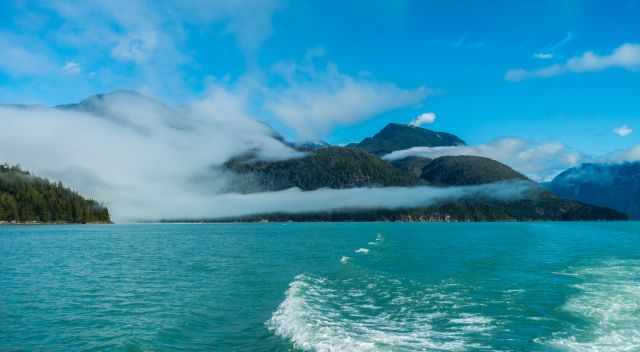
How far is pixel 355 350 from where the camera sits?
23.6 m

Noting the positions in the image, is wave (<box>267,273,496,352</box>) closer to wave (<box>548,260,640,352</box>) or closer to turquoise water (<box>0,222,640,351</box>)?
turquoise water (<box>0,222,640,351</box>)

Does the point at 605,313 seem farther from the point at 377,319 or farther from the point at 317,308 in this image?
the point at 317,308

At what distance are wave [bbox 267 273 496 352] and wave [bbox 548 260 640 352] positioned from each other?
4928 mm

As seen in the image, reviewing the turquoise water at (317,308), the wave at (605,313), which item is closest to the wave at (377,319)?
the turquoise water at (317,308)

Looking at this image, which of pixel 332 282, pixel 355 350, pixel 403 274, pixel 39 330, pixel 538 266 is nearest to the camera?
pixel 355 350

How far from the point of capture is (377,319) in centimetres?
3144

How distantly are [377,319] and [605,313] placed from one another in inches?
635

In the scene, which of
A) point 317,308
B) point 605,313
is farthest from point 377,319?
point 605,313

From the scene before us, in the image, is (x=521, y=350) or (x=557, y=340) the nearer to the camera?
(x=521, y=350)

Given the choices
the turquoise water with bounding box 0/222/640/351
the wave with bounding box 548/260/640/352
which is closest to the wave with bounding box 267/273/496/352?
the turquoise water with bounding box 0/222/640/351

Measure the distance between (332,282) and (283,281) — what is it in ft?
16.8

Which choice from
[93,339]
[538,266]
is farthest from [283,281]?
[538,266]

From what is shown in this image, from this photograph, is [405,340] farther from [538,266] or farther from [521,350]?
[538,266]

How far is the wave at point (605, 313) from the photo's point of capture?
25.8 metres
